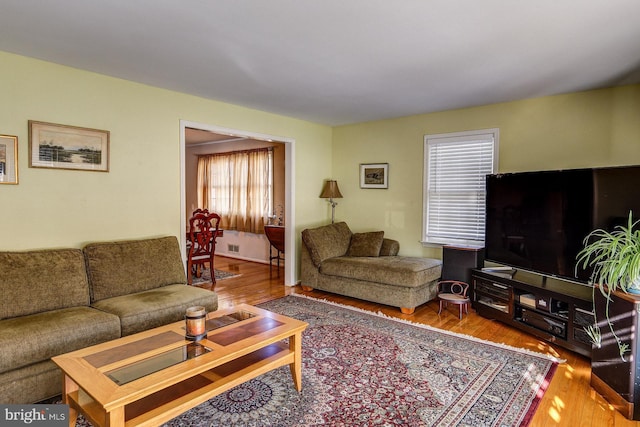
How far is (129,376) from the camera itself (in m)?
1.74

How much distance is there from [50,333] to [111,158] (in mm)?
1731

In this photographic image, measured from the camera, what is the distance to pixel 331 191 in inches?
217

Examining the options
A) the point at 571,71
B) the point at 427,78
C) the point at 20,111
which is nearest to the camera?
the point at 20,111

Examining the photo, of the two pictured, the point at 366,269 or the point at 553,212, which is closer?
the point at 553,212

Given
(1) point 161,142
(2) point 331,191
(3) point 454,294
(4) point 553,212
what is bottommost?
(3) point 454,294

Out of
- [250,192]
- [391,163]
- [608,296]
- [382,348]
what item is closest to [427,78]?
[391,163]

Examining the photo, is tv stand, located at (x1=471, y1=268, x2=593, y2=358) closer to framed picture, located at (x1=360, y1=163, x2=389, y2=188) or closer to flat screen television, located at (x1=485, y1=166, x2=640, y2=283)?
flat screen television, located at (x1=485, y1=166, x2=640, y2=283)

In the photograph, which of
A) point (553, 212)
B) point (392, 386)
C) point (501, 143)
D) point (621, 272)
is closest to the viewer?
point (621, 272)

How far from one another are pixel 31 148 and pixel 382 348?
10.8ft

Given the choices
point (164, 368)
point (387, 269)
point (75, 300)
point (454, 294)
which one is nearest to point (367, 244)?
point (387, 269)

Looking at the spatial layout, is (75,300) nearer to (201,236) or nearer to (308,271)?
(201,236)

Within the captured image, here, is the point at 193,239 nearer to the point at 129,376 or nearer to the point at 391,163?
the point at 391,163
